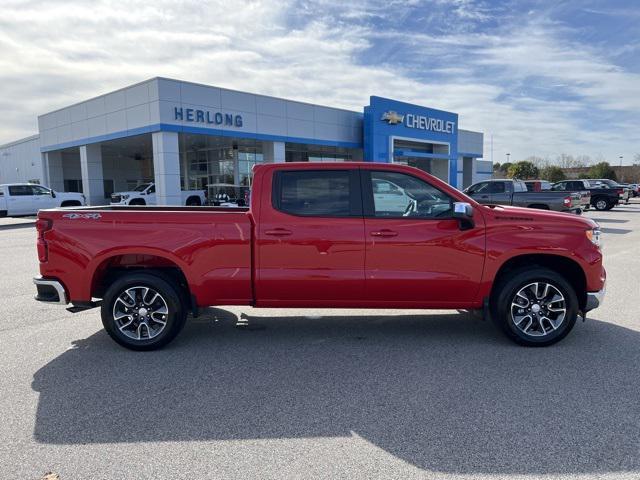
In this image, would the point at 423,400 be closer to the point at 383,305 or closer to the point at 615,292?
the point at 383,305

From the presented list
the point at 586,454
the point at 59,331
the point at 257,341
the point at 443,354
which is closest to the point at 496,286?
the point at 443,354

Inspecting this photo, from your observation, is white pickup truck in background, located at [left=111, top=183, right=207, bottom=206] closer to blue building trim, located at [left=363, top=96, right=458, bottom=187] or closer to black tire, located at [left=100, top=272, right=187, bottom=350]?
blue building trim, located at [left=363, top=96, right=458, bottom=187]

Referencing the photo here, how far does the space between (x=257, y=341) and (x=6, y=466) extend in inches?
107

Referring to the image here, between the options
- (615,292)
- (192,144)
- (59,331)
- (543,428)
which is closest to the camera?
(543,428)

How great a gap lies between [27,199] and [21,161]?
22820 mm

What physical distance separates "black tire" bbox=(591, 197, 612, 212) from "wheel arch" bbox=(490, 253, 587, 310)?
1105 inches

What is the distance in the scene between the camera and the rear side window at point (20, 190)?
22453mm

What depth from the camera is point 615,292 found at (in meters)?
7.48

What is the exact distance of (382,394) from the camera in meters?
4.00

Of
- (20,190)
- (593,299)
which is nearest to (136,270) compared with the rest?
(593,299)

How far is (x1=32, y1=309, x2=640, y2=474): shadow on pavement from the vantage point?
10.7 ft

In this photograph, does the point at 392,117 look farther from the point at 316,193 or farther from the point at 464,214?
the point at 464,214

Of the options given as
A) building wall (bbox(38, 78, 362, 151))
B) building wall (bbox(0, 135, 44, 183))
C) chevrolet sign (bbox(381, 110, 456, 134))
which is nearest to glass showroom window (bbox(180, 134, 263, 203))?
building wall (bbox(38, 78, 362, 151))

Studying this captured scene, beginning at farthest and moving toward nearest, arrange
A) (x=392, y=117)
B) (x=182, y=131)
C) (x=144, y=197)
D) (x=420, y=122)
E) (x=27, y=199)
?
(x=420, y=122), (x=392, y=117), (x=144, y=197), (x=182, y=131), (x=27, y=199)
